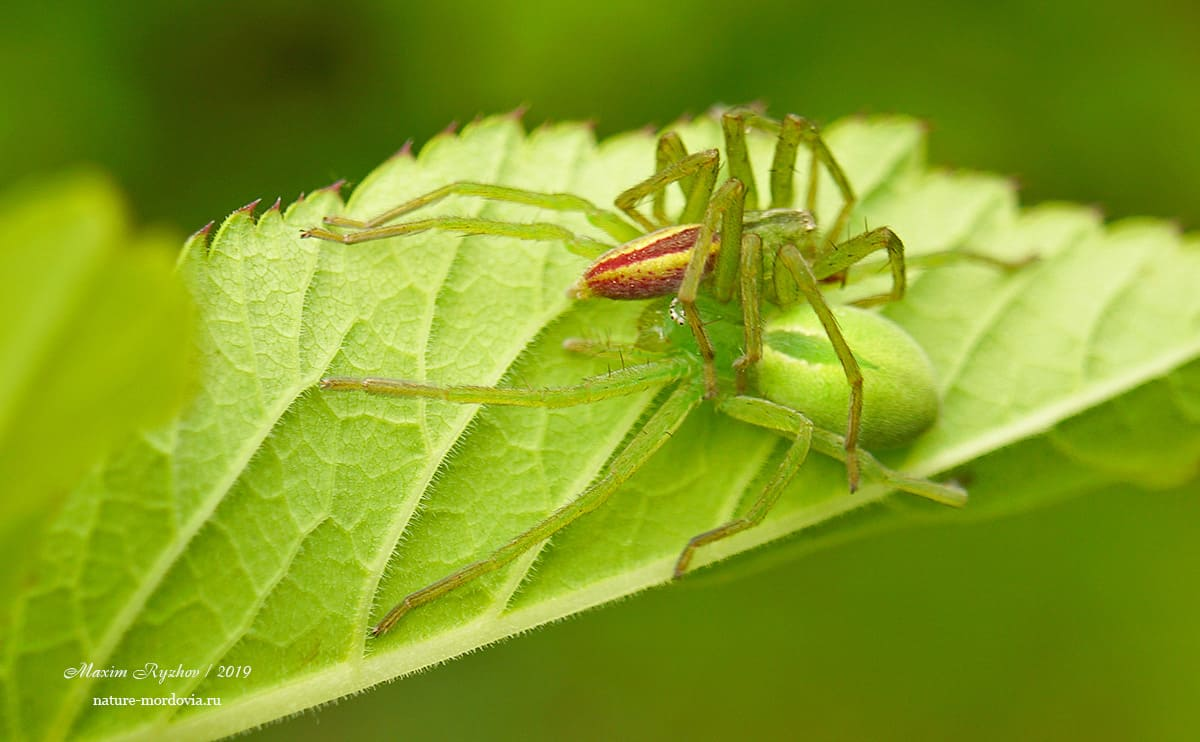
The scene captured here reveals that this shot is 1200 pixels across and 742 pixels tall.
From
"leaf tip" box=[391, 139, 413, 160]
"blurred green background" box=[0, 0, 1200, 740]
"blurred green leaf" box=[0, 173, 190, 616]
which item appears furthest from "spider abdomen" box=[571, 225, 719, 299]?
"blurred green leaf" box=[0, 173, 190, 616]

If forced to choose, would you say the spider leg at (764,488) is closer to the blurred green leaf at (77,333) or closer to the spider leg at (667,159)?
the spider leg at (667,159)

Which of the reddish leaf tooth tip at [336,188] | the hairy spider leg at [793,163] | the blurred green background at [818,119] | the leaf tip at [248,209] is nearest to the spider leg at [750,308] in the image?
the hairy spider leg at [793,163]

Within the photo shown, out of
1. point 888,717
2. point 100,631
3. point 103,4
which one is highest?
point 103,4

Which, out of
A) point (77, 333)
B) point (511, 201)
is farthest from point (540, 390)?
point (77, 333)

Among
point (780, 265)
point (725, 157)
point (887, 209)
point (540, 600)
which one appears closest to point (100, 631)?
point (540, 600)

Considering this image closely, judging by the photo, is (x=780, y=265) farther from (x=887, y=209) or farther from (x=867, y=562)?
(x=867, y=562)

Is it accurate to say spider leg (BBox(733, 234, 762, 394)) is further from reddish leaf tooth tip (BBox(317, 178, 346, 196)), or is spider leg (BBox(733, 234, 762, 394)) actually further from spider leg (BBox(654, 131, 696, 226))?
reddish leaf tooth tip (BBox(317, 178, 346, 196))
